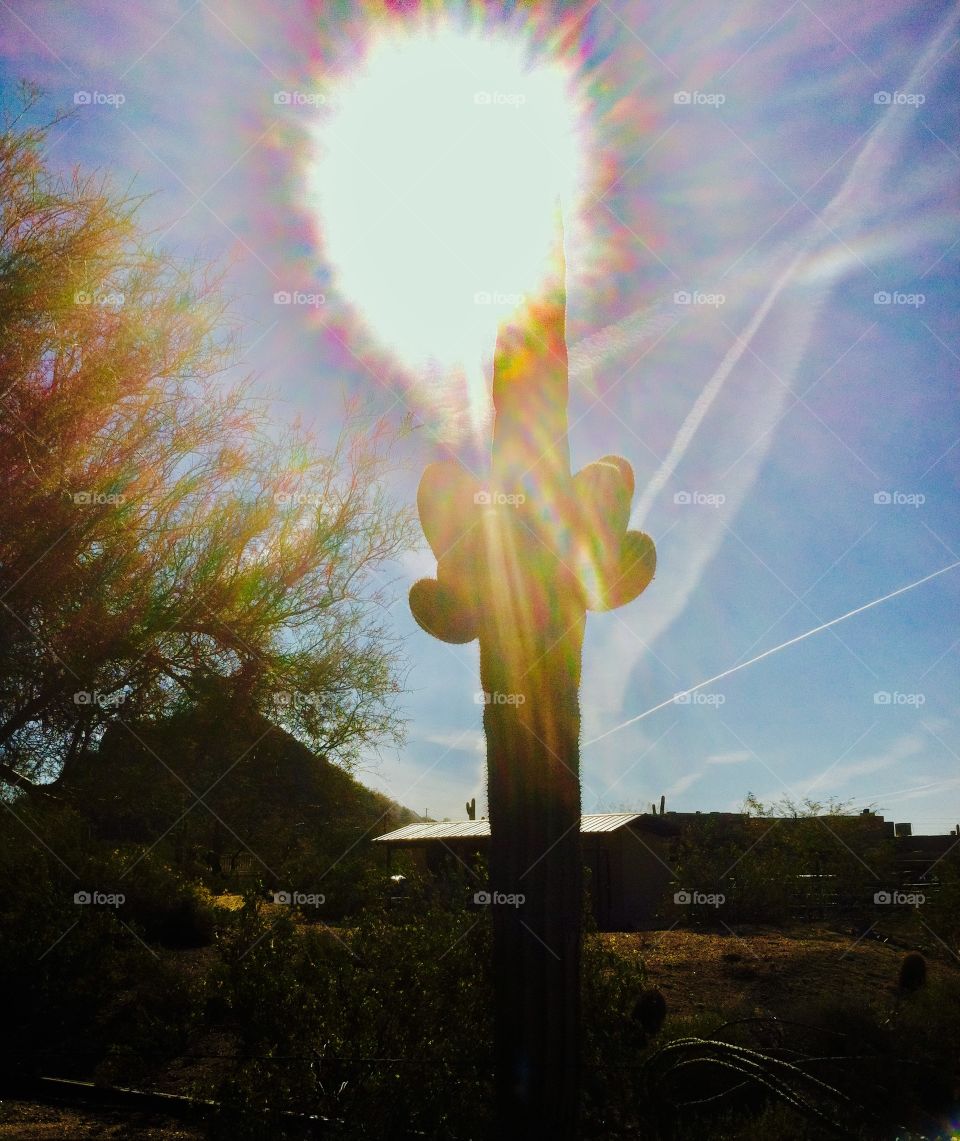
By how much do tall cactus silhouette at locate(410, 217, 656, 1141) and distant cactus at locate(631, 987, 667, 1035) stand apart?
3.72m

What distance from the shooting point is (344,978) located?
7750 mm

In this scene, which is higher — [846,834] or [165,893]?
[846,834]

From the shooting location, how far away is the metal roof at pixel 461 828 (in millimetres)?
24909

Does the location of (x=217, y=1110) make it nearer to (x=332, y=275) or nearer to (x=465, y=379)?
(x=465, y=379)

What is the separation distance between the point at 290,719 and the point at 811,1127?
24.8 feet

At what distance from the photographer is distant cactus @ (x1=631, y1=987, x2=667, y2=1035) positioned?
851cm

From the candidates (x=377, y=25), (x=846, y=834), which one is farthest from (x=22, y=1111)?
(x=846, y=834)

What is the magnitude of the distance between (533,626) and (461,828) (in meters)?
24.9

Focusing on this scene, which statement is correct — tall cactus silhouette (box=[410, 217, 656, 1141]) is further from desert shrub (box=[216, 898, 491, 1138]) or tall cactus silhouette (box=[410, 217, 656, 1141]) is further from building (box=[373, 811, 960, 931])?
building (box=[373, 811, 960, 931])

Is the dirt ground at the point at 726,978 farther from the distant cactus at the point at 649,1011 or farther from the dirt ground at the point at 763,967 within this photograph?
the distant cactus at the point at 649,1011

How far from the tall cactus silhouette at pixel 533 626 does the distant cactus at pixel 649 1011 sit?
372 cm

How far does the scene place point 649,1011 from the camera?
862 centimetres

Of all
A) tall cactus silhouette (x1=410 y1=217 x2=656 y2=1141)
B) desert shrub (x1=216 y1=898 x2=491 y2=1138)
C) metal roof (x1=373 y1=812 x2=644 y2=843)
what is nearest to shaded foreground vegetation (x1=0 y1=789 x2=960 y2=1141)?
desert shrub (x1=216 y1=898 x2=491 y2=1138)

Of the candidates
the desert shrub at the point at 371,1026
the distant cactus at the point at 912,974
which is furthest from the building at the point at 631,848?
the desert shrub at the point at 371,1026
